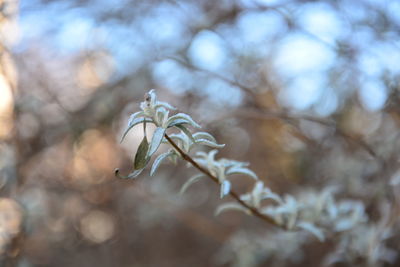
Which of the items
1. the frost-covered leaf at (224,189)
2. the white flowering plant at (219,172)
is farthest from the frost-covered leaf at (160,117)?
the frost-covered leaf at (224,189)

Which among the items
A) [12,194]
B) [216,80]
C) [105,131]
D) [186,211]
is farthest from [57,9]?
[186,211]

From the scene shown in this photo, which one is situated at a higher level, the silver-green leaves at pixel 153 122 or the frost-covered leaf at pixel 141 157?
the silver-green leaves at pixel 153 122

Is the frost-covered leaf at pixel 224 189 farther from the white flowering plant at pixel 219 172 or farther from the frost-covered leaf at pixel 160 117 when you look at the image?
the frost-covered leaf at pixel 160 117

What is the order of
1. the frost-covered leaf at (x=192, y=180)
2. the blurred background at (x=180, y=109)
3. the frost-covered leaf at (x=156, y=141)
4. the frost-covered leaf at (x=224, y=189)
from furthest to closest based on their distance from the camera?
the blurred background at (x=180, y=109), the frost-covered leaf at (x=192, y=180), the frost-covered leaf at (x=224, y=189), the frost-covered leaf at (x=156, y=141)

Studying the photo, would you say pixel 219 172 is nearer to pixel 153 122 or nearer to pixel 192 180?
pixel 192 180

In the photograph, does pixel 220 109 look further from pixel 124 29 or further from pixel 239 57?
pixel 124 29

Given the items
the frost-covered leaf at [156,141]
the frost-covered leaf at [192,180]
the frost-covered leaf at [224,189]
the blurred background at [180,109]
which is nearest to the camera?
the frost-covered leaf at [156,141]

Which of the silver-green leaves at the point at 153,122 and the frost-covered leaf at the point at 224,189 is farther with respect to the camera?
the frost-covered leaf at the point at 224,189

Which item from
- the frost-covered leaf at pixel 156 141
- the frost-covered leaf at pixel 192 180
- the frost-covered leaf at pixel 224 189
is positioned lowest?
the frost-covered leaf at pixel 156 141
